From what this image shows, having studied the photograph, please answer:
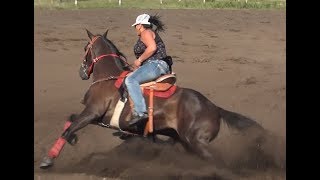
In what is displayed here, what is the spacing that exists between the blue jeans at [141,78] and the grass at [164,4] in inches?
667

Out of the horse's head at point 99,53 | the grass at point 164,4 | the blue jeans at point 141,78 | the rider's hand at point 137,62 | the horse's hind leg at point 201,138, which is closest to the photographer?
the horse's hind leg at point 201,138

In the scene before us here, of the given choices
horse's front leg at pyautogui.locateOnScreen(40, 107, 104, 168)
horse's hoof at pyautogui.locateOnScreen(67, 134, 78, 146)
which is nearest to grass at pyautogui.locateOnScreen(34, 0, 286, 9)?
horse's hoof at pyautogui.locateOnScreen(67, 134, 78, 146)

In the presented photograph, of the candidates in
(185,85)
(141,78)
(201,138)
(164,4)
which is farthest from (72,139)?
(164,4)

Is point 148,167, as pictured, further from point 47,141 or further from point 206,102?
point 47,141

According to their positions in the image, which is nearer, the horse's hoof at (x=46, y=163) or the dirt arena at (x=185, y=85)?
the horse's hoof at (x=46, y=163)

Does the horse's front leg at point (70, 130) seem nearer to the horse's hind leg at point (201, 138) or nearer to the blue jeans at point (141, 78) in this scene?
the blue jeans at point (141, 78)

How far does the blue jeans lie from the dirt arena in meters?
0.89

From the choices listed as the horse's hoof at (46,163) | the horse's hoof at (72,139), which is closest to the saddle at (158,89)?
the horse's hoof at (72,139)

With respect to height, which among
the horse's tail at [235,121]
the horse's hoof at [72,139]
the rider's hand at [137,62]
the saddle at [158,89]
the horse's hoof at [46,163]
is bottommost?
the horse's hoof at [46,163]

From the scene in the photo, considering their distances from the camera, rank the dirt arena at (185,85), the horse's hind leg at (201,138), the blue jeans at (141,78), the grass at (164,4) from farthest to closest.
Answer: the grass at (164,4), the dirt arena at (185,85), the blue jeans at (141,78), the horse's hind leg at (201,138)

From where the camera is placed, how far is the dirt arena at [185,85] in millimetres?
7734

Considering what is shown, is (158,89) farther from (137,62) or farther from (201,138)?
(201,138)
